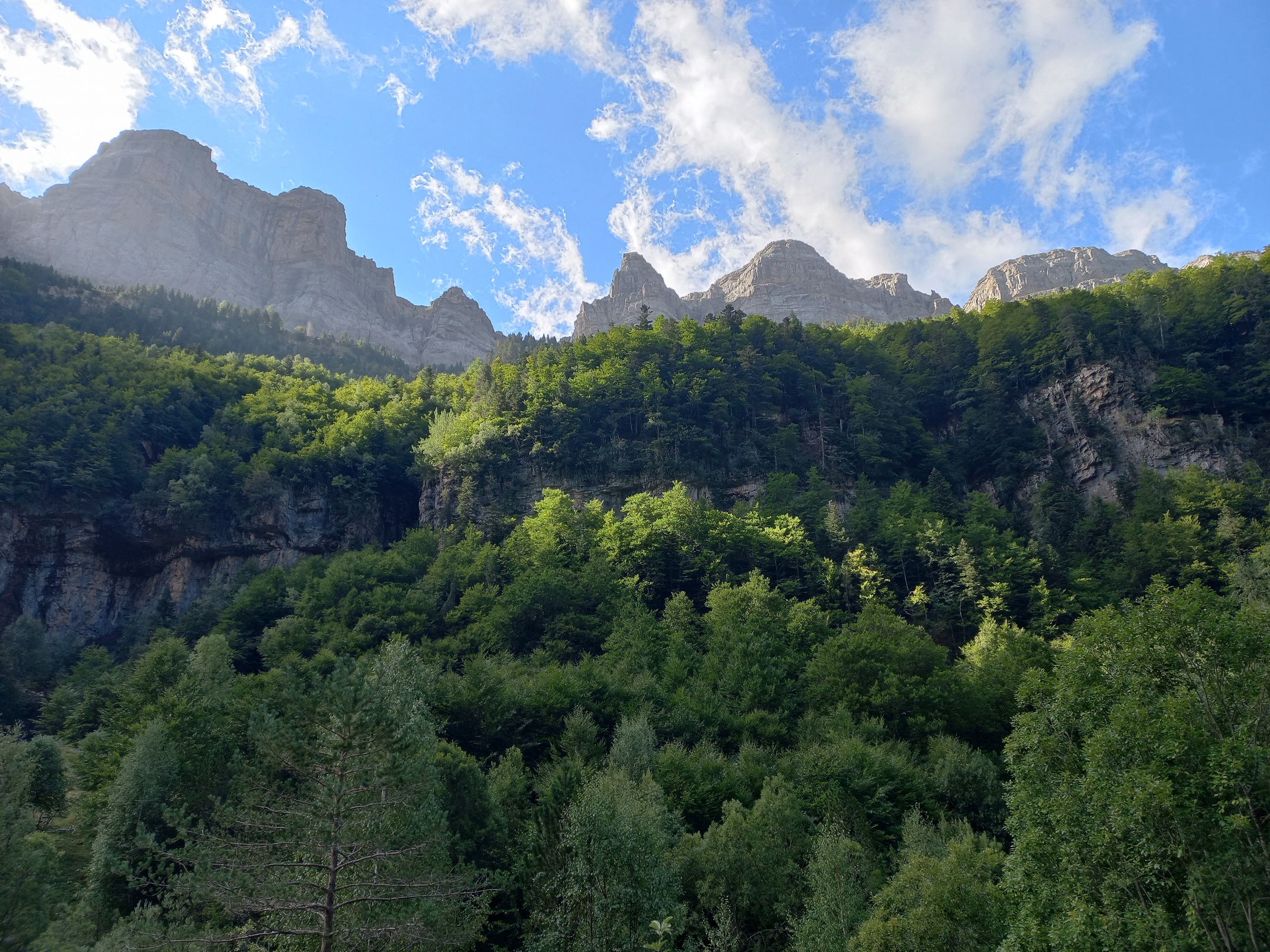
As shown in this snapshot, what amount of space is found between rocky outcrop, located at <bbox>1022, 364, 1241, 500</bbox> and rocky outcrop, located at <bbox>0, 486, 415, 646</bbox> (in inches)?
2404

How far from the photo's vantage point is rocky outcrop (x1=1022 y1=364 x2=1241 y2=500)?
57719 mm

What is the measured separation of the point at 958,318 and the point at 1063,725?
78781 millimetres

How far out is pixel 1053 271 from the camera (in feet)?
567

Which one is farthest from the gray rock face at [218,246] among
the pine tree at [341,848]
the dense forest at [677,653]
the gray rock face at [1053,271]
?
the pine tree at [341,848]

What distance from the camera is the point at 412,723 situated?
23.1m

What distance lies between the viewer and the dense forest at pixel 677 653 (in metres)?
15.6

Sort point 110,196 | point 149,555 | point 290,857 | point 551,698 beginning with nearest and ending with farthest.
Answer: point 290,857, point 551,698, point 149,555, point 110,196

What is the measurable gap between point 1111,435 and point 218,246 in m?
177

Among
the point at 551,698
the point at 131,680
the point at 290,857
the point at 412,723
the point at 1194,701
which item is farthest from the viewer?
the point at 131,680

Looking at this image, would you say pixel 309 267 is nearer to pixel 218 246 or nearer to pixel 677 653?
pixel 218 246

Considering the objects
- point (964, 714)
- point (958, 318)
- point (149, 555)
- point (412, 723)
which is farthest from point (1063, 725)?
point (958, 318)

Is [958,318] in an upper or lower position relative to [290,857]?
upper

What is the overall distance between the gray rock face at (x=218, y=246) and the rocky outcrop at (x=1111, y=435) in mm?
128478

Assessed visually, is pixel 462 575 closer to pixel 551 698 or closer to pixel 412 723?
pixel 551 698
